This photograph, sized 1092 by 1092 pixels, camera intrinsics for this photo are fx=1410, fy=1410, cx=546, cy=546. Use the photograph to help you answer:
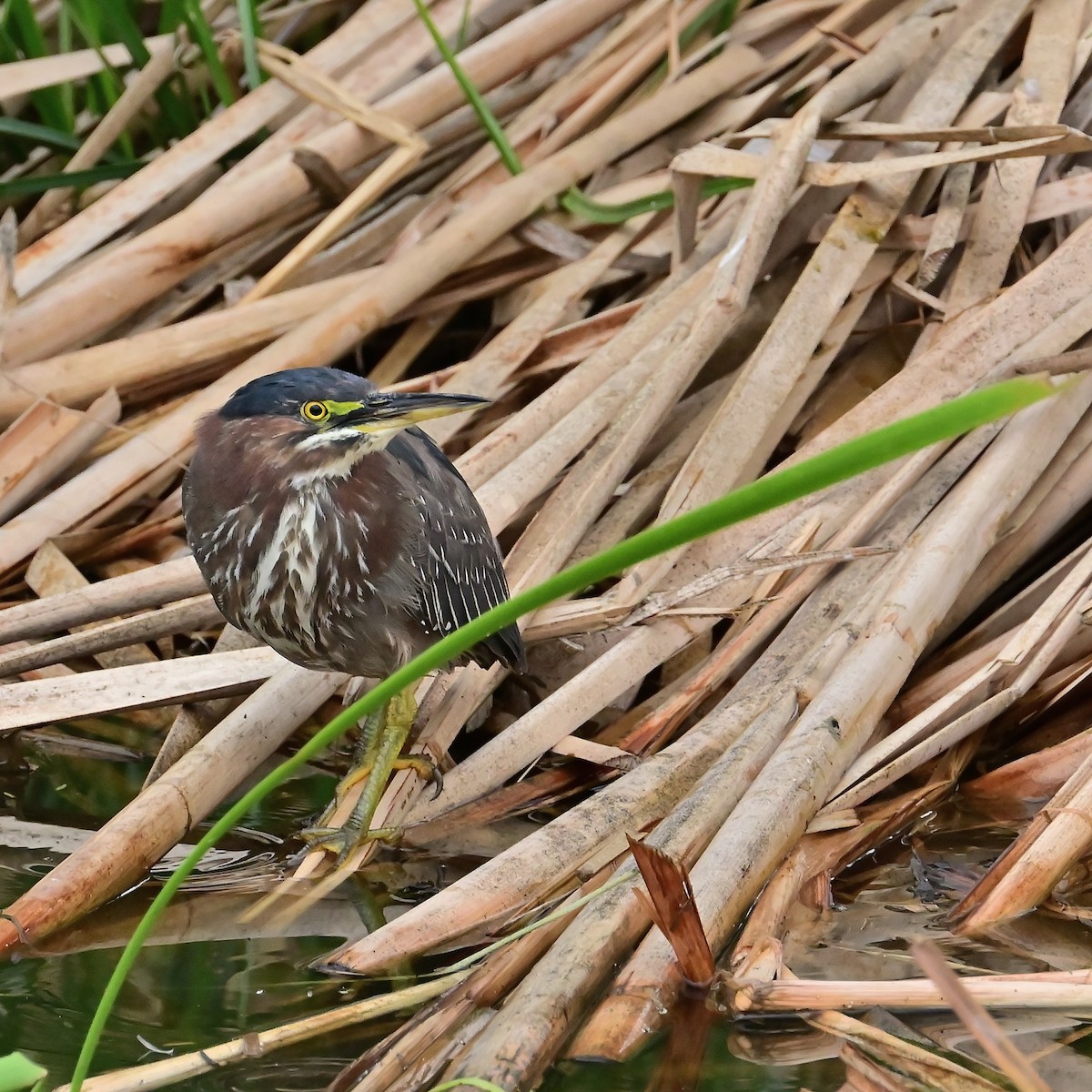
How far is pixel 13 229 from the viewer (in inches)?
184

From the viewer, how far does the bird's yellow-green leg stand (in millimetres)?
3562

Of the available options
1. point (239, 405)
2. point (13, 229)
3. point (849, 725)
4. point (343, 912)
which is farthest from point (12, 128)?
point (849, 725)

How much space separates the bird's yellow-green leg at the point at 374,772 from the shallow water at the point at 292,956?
0.11 m

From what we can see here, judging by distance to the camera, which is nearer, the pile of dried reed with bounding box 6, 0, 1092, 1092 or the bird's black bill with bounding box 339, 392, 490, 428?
the pile of dried reed with bounding box 6, 0, 1092, 1092

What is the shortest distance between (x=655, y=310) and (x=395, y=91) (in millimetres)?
1381

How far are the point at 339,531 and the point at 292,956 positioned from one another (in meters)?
1.05

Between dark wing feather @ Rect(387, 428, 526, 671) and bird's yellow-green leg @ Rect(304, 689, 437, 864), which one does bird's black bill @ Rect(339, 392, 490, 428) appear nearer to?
dark wing feather @ Rect(387, 428, 526, 671)

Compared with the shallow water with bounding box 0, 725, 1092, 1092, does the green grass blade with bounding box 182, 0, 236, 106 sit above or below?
above

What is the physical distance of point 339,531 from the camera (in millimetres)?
3568

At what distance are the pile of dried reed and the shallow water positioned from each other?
74 mm

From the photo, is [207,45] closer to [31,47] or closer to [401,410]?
[31,47]

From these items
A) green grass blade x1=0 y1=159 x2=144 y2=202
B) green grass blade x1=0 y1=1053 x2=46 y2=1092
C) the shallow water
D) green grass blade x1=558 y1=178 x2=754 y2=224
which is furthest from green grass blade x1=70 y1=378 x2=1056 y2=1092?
green grass blade x1=0 y1=159 x2=144 y2=202

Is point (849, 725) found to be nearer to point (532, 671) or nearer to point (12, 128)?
point (532, 671)

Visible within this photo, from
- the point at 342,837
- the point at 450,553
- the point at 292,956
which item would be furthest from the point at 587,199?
the point at 292,956
